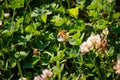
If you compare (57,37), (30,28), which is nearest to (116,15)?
(57,37)

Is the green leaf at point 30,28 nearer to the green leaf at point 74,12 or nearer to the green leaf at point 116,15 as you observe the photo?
the green leaf at point 74,12

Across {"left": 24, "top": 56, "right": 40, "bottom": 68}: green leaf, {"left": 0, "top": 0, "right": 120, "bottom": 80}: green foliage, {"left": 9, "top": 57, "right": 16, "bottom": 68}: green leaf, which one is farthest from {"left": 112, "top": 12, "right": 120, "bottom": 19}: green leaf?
{"left": 9, "top": 57, "right": 16, "bottom": 68}: green leaf

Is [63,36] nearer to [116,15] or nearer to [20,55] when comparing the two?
[20,55]

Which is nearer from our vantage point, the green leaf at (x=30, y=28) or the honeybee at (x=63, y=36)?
the honeybee at (x=63, y=36)

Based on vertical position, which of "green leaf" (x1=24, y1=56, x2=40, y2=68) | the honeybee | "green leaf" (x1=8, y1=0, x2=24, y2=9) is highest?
"green leaf" (x1=8, y1=0, x2=24, y2=9)

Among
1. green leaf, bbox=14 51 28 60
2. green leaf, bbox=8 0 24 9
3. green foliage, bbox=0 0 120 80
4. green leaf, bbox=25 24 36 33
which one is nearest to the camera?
green foliage, bbox=0 0 120 80

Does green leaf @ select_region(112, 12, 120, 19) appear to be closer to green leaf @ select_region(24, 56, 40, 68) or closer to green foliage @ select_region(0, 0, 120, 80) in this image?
green foliage @ select_region(0, 0, 120, 80)

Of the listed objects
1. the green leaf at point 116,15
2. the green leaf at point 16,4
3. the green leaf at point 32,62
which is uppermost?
the green leaf at point 16,4

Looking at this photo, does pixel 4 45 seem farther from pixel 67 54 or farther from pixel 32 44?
pixel 67 54

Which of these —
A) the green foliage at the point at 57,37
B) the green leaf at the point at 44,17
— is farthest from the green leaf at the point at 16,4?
the green leaf at the point at 44,17

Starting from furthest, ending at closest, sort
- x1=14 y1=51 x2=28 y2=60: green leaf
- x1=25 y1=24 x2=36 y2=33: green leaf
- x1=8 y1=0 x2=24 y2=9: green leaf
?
x1=8 y1=0 x2=24 y2=9: green leaf < x1=25 y1=24 x2=36 y2=33: green leaf < x1=14 y1=51 x2=28 y2=60: green leaf
